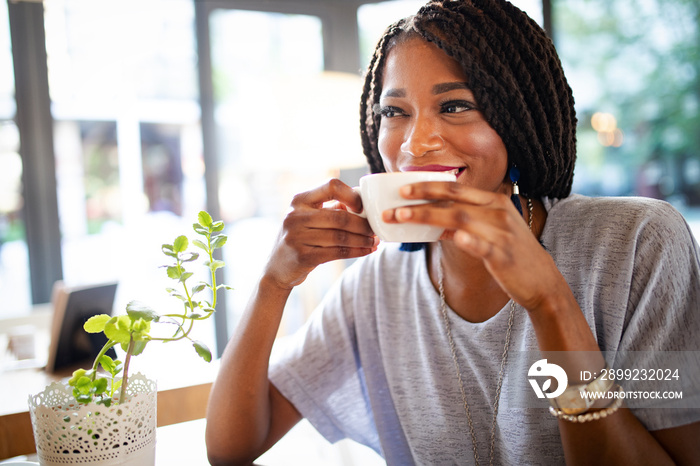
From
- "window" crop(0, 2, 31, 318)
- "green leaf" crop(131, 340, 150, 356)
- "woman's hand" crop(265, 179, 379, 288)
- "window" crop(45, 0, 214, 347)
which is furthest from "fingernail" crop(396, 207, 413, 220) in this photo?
"window" crop(0, 2, 31, 318)

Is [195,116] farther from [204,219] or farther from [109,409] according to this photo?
[109,409]

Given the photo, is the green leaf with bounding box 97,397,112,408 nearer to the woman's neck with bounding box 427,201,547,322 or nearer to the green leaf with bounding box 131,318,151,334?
the green leaf with bounding box 131,318,151,334

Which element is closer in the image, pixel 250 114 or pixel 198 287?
pixel 198 287

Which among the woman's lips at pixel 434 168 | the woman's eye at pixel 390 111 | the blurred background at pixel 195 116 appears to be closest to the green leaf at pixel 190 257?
the woman's lips at pixel 434 168

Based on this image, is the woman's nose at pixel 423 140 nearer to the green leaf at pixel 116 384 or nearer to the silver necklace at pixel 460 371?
the silver necklace at pixel 460 371

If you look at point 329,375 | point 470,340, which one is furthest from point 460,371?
point 329,375

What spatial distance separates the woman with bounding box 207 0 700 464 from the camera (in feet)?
2.81

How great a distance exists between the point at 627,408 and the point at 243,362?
724 mm

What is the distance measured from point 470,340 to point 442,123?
471 millimetres

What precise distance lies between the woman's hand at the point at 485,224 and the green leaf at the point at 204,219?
276mm

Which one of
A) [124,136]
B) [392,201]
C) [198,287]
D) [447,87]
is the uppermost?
[124,136]

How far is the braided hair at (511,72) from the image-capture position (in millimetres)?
Answer: 1032

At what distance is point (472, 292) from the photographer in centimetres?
123

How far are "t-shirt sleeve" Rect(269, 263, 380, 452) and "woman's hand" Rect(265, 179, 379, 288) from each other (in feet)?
1.17
